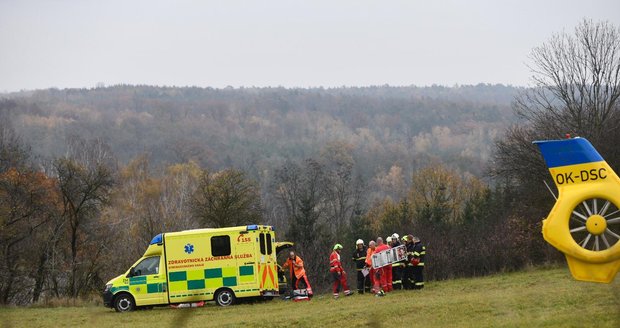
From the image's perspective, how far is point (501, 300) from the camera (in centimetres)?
1725

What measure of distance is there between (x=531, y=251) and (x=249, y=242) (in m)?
14.4

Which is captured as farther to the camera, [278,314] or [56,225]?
[56,225]

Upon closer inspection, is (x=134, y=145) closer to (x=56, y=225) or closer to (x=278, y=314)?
(x=56, y=225)

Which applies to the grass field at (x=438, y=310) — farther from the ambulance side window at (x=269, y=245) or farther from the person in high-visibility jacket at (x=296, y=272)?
the ambulance side window at (x=269, y=245)

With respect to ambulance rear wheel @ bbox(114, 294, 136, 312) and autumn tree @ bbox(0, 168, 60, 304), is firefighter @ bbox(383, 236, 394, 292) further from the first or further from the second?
autumn tree @ bbox(0, 168, 60, 304)

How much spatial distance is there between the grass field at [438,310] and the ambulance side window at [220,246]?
4.97 feet

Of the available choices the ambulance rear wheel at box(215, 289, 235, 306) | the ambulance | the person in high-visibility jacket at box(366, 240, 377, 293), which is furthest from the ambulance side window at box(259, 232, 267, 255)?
the person in high-visibility jacket at box(366, 240, 377, 293)

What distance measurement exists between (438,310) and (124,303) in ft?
35.4

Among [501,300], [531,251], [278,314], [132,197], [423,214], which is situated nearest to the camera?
[501,300]

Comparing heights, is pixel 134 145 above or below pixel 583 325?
above

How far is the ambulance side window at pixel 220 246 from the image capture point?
77.6 feet

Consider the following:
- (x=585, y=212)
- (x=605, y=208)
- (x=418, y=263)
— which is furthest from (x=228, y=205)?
(x=605, y=208)

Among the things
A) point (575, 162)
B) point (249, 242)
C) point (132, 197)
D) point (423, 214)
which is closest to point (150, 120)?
point (132, 197)

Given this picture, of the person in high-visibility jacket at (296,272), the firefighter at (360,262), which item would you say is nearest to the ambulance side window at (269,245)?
the person in high-visibility jacket at (296,272)
